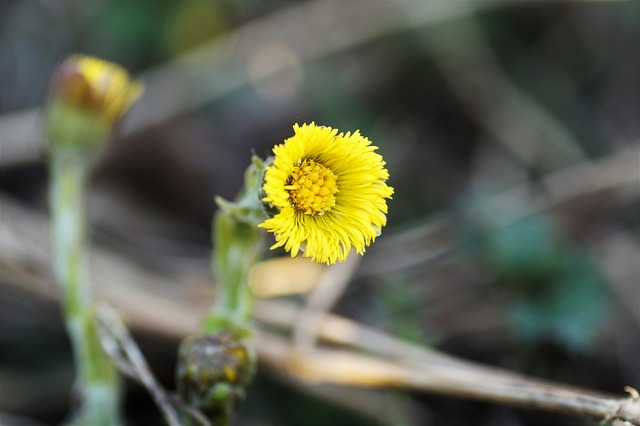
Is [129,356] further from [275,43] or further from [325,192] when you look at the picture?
[275,43]

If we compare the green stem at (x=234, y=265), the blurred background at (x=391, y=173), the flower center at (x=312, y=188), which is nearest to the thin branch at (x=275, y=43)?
the blurred background at (x=391, y=173)

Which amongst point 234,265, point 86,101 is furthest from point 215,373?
point 86,101

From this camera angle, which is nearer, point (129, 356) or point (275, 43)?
point (129, 356)

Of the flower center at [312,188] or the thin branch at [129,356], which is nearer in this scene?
the flower center at [312,188]

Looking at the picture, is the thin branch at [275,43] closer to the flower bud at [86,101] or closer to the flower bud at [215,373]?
the flower bud at [86,101]

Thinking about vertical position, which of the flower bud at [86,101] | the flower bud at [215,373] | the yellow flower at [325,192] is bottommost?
the flower bud at [215,373]

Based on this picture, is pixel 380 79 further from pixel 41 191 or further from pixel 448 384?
pixel 448 384
